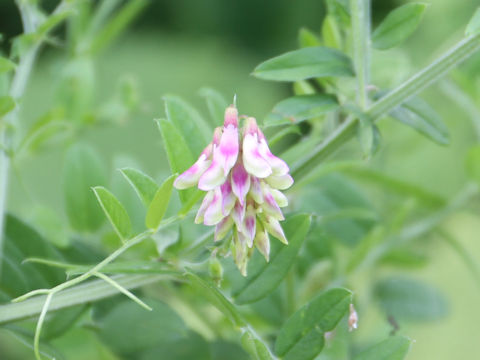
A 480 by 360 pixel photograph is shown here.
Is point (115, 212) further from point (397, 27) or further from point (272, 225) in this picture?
point (397, 27)

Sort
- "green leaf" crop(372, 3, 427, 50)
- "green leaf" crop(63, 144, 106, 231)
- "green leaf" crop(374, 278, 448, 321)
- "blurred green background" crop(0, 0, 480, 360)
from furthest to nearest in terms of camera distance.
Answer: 1. "blurred green background" crop(0, 0, 480, 360)
2. "green leaf" crop(374, 278, 448, 321)
3. "green leaf" crop(63, 144, 106, 231)
4. "green leaf" crop(372, 3, 427, 50)

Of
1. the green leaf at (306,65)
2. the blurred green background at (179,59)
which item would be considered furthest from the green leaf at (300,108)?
the blurred green background at (179,59)

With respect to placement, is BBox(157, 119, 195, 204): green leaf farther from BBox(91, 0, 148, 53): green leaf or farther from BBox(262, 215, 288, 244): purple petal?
BBox(91, 0, 148, 53): green leaf

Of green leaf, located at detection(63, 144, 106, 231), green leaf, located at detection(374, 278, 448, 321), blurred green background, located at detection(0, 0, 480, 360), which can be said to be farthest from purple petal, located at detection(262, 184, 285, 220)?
blurred green background, located at detection(0, 0, 480, 360)

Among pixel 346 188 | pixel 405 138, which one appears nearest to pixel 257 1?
pixel 405 138

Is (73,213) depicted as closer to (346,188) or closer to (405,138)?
(346,188)

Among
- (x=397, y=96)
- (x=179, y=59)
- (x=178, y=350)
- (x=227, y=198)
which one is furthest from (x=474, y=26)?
(x=179, y=59)

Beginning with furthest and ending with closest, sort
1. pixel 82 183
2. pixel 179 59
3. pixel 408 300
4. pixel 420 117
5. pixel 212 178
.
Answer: pixel 179 59
pixel 408 300
pixel 82 183
pixel 420 117
pixel 212 178
